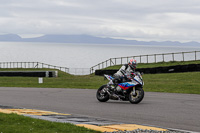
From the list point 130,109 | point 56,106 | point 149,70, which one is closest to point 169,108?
point 130,109

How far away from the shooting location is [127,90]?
44.2 ft

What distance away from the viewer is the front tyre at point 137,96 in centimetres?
→ 1317

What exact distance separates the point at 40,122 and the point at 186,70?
89.7 feet

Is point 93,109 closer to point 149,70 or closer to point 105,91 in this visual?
point 105,91

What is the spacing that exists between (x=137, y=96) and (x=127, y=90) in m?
0.43

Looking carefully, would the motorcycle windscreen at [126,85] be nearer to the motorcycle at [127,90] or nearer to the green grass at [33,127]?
the motorcycle at [127,90]

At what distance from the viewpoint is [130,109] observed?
11.9m

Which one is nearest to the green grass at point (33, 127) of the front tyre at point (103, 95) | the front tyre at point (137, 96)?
the front tyre at point (137, 96)

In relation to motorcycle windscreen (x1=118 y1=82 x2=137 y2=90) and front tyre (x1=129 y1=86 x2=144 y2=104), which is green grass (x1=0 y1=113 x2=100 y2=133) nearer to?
motorcycle windscreen (x1=118 y1=82 x2=137 y2=90)

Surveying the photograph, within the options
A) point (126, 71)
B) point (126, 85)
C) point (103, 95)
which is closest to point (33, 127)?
point (126, 85)

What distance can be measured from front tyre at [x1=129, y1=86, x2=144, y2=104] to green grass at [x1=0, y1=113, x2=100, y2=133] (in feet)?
18.0

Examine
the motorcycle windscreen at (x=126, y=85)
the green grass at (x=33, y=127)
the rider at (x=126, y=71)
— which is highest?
the rider at (x=126, y=71)

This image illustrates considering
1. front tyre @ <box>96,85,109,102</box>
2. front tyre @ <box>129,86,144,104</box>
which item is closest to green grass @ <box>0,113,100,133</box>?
front tyre @ <box>129,86,144,104</box>

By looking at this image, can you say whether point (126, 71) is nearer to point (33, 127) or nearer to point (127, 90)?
point (127, 90)
